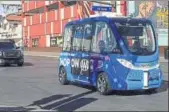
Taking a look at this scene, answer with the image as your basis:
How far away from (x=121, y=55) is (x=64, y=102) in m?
2.14

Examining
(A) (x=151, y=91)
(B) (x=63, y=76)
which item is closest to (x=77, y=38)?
(B) (x=63, y=76)

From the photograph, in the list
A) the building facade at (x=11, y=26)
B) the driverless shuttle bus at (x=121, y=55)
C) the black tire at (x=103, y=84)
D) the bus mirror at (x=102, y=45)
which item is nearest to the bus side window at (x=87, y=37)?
the driverless shuttle bus at (x=121, y=55)

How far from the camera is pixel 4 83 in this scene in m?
18.4

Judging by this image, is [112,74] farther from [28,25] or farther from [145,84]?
[28,25]

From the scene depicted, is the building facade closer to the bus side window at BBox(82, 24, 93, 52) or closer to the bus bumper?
the bus side window at BBox(82, 24, 93, 52)

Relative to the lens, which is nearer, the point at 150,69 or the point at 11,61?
the point at 150,69

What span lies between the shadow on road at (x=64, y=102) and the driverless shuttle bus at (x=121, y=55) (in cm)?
90

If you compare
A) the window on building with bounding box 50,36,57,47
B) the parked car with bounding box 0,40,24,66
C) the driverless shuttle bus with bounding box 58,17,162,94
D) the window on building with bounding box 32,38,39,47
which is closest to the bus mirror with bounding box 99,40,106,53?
the driverless shuttle bus with bounding box 58,17,162,94

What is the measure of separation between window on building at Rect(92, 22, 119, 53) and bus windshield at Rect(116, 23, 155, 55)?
1.00 ft

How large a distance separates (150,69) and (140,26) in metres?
1.33

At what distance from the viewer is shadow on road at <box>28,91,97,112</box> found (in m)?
11.7

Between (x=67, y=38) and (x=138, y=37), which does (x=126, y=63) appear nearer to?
(x=138, y=37)

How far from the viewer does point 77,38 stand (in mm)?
15930

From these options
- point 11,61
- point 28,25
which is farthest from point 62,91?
point 28,25
